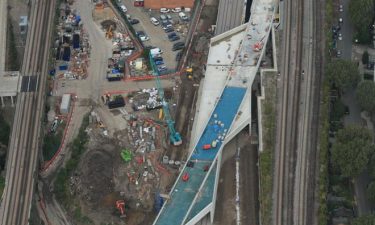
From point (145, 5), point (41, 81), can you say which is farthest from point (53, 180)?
point (145, 5)

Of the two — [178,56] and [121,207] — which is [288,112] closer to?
[178,56]

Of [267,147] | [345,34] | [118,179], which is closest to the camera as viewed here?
[267,147]

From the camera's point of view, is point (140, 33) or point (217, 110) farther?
point (140, 33)

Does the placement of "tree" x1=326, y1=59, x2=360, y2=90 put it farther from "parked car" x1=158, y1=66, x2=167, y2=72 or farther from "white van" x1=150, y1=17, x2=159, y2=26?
"white van" x1=150, y1=17, x2=159, y2=26

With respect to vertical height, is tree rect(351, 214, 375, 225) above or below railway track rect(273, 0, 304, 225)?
below

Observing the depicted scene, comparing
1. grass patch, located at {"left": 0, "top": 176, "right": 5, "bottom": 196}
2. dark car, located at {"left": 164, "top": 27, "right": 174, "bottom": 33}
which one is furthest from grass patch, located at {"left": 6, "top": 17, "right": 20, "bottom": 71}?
dark car, located at {"left": 164, "top": 27, "right": 174, "bottom": 33}

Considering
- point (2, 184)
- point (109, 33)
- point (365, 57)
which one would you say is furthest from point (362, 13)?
point (2, 184)
